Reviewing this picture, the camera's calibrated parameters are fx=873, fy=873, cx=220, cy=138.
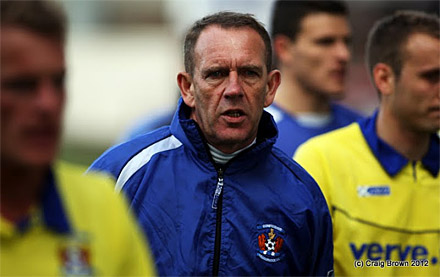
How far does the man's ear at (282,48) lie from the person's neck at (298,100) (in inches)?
10.1

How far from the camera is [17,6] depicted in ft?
7.41

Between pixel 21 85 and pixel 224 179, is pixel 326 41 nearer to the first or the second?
pixel 224 179

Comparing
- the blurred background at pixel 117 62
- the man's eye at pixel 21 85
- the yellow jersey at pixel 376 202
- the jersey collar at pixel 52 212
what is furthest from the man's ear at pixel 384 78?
the blurred background at pixel 117 62

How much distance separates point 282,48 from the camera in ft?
22.5

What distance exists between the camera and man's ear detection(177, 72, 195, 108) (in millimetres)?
3979

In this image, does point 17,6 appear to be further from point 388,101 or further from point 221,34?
point 388,101

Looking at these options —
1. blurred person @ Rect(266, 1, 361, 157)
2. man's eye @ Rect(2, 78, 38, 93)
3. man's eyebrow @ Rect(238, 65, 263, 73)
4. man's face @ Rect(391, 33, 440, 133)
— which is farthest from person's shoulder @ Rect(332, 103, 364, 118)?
man's eye @ Rect(2, 78, 38, 93)

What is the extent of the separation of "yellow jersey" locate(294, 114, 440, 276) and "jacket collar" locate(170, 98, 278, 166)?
0.65 meters

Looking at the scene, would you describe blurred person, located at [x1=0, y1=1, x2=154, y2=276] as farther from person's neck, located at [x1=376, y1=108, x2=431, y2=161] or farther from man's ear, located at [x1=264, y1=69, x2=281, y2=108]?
person's neck, located at [x1=376, y1=108, x2=431, y2=161]

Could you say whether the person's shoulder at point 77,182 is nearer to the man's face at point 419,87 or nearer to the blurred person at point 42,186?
the blurred person at point 42,186

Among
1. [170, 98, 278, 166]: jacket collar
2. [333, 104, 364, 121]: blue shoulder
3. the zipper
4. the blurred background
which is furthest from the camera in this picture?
the blurred background

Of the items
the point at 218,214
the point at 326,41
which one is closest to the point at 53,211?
the point at 218,214

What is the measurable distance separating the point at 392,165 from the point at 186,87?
4.49 ft

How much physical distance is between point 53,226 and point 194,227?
1.28 m
